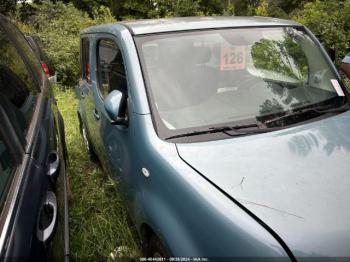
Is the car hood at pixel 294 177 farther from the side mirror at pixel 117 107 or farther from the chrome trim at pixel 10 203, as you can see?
the chrome trim at pixel 10 203

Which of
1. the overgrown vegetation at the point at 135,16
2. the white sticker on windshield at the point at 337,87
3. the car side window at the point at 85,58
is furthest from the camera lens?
the overgrown vegetation at the point at 135,16

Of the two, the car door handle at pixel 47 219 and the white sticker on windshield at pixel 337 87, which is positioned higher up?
the white sticker on windshield at pixel 337 87

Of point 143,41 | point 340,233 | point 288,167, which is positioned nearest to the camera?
point 340,233

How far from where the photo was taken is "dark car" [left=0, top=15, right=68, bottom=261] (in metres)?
1.46

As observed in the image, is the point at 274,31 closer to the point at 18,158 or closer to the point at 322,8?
the point at 18,158

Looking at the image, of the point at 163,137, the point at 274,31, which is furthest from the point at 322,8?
the point at 163,137

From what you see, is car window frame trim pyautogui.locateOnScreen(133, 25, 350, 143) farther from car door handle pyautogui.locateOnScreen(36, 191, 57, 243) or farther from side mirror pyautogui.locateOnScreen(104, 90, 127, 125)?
car door handle pyautogui.locateOnScreen(36, 191, 57, 243)

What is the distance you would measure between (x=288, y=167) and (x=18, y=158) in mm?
1264

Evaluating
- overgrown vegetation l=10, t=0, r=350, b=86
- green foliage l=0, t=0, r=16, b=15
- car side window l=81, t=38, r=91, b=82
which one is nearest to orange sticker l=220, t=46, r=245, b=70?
car side window l=81, t=38, r=91, b=82

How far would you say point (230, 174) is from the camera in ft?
6.15

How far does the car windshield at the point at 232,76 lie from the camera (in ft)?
8.12

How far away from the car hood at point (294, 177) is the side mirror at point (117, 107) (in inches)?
24.6

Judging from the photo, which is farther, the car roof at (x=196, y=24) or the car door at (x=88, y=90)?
the car door at (x=88, y=90)

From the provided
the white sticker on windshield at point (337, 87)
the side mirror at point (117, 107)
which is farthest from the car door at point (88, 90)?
the white sticker on windshield at point (337, 87)
